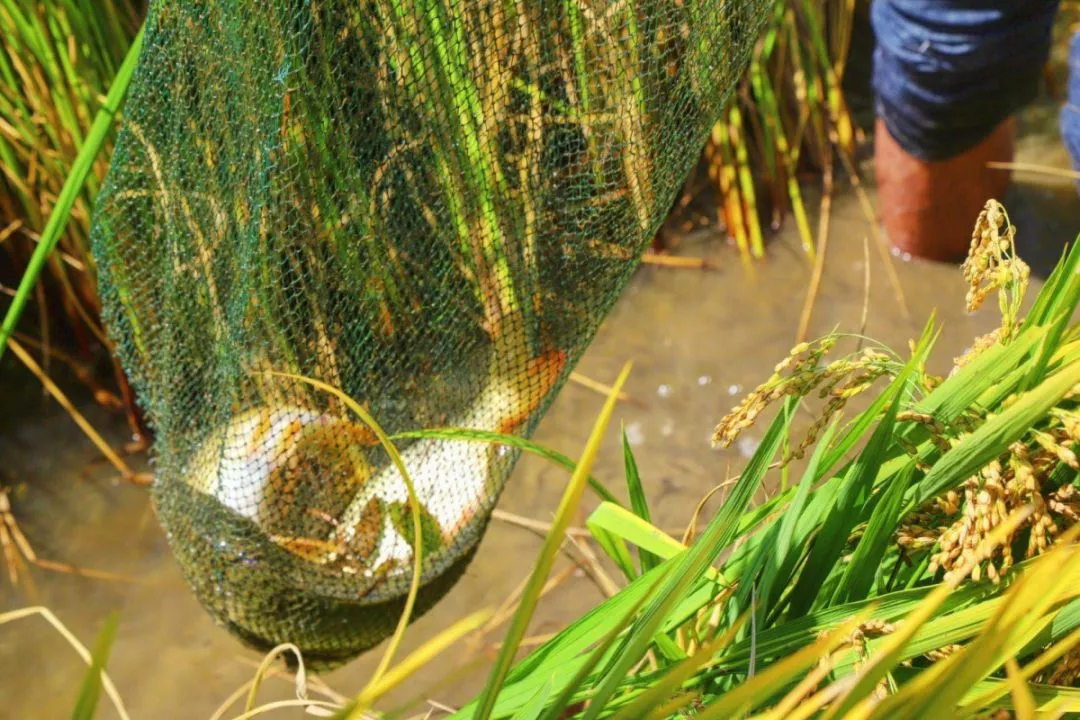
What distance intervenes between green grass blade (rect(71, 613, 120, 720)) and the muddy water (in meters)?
1.19

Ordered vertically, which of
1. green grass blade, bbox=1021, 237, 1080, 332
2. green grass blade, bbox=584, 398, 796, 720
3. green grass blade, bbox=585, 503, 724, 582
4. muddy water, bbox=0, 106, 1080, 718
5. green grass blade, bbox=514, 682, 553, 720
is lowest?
muddy water, bbox=0, 106, 1080, 718

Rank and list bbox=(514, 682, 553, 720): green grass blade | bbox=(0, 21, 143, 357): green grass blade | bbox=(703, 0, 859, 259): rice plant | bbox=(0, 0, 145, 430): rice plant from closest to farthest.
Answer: bbox=(514, 682, 553, 720): green grass blade < bbox=(0, 21, 143, 357): green grass blade < bbox=(0, 0, 145, 430): rice plant < bbox=(703, 0, 859, 259): rice plant

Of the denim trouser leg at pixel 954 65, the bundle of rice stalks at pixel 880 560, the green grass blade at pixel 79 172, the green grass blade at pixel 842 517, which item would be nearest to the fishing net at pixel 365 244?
the green grass blade at pixel 79 172

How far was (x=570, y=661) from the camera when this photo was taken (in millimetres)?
858

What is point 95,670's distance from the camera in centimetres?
52

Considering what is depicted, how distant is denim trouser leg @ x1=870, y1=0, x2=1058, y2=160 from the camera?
1.98 m

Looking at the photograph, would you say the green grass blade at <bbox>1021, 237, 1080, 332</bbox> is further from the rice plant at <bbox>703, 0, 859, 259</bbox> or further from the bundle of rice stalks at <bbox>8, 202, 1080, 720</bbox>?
the rice plant at <bbox>703, 0, 859, 259</bbox>

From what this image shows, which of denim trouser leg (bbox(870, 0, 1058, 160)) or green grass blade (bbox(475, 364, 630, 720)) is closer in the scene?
green grass blade (bbox(475, 364, 630, 720))

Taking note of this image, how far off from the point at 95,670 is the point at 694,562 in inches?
15.1

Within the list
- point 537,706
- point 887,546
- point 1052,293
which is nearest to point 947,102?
point 1052,293

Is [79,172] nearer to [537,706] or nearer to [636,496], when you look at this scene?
[636,496]

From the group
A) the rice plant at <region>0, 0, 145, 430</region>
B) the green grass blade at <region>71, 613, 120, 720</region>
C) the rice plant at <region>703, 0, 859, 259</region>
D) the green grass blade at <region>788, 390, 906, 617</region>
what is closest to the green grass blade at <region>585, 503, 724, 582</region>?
A: the green grass blade at <region>788, 390, 906, 617</region>

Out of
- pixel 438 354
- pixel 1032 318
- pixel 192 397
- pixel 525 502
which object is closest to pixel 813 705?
pixel 1032 318

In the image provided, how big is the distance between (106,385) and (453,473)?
1.21m
